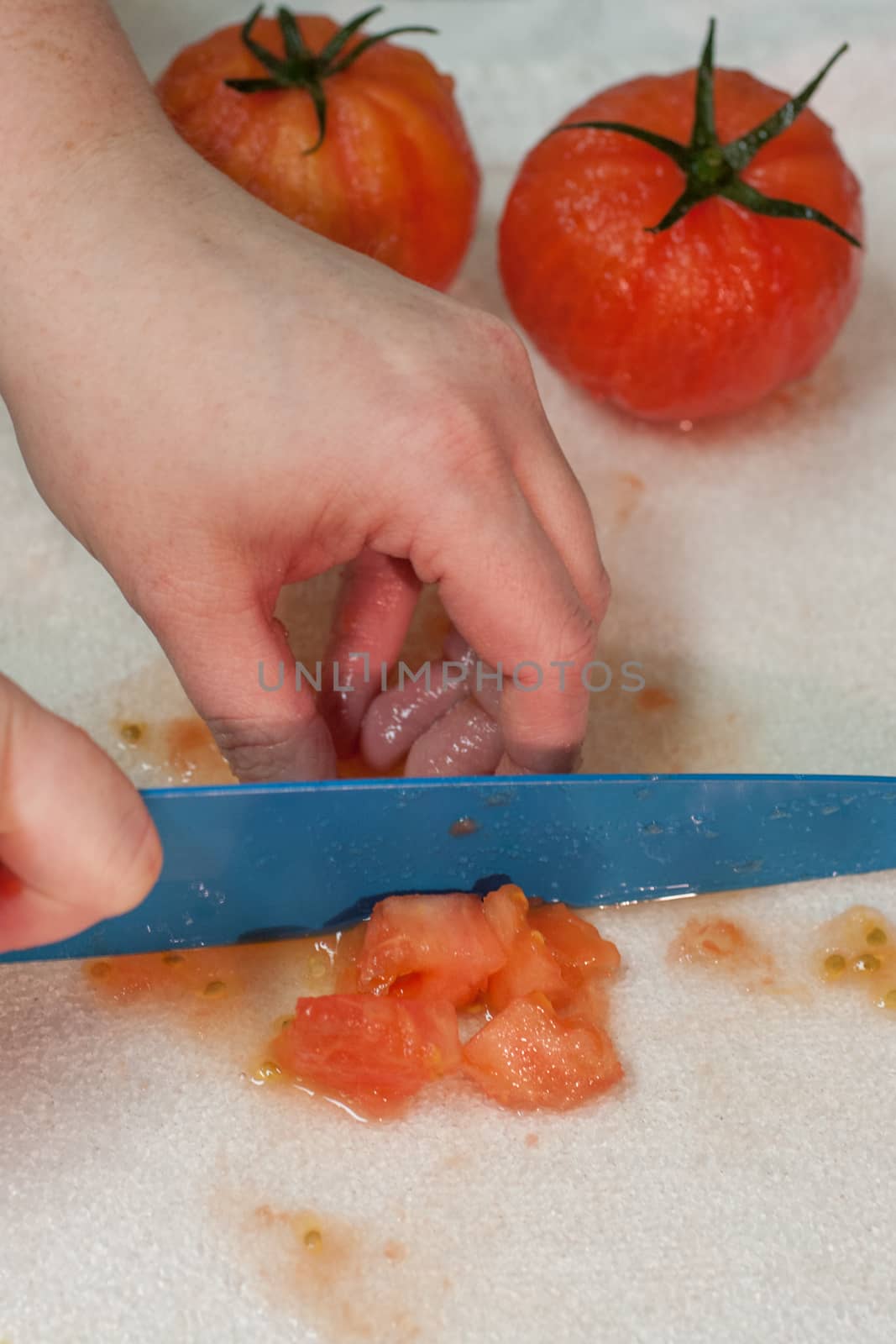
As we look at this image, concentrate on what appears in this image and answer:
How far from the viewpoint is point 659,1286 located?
779 millimetres

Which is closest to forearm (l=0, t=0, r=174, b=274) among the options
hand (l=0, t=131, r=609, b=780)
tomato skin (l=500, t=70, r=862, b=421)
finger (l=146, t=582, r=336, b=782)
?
hand (l=0, t=131, r=609, b=780)

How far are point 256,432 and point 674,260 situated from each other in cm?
46

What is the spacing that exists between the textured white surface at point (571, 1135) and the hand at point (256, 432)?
0.20 m

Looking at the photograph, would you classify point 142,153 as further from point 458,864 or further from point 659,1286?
point 659,1286

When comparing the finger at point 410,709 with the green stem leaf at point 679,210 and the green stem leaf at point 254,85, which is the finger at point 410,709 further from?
the green stem leaf at point 254,85

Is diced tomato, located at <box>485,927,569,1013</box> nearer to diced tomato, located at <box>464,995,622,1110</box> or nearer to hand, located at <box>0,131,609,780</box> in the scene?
diced tomato, located at <box>464,995,622,1110</box>

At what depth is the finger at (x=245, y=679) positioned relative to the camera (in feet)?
2.60

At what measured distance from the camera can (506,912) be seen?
2.85 ft

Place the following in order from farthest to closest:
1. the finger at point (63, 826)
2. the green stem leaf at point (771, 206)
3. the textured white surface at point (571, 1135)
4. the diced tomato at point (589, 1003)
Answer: the green stem leaf at point (771, 206) < the diced tomato at point (589, 1003) < the textured white surface at point (571, 1135) < the finger at point (63, 826)

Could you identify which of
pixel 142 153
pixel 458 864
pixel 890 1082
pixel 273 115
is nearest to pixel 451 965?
pixel 458 864

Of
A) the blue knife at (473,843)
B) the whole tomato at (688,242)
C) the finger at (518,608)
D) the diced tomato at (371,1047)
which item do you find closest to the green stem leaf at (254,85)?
the whole tomato at (688,242)

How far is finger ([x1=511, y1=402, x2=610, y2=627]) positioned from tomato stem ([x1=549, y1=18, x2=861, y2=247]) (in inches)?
12.2

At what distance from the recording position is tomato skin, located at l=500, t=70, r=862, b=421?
108 centimetres

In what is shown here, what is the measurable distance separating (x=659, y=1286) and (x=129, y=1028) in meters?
0.36
